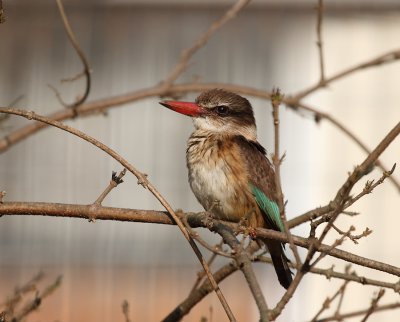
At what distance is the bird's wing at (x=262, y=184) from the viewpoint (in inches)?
134

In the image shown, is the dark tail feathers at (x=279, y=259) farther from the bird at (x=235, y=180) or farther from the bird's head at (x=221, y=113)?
the bird's head at (x=221, y=113)

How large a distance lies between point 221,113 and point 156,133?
4997 millimetres

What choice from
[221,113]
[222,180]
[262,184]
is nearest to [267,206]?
[262,184]

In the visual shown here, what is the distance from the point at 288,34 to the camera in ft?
28.7

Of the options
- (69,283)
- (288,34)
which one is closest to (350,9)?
(288,34)

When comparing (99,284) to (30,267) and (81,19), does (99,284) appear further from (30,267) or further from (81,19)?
(81,19)

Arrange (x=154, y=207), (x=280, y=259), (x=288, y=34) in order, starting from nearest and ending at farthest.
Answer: (x=280, y=259)
(x=154, y=207)
(x=288, y=34)

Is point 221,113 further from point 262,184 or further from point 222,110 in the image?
point 262,184

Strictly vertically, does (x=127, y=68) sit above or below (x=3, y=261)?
above

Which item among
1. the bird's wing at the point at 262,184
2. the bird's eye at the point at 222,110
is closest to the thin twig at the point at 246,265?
the bird's wing at the point at 262,184

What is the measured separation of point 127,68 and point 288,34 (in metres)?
1.58

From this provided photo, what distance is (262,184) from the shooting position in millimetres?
3459

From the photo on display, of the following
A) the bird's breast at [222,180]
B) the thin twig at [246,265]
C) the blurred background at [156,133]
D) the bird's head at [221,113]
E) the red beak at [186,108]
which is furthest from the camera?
the blurred background at [156,133]

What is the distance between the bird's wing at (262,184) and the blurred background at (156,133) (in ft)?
14.6
